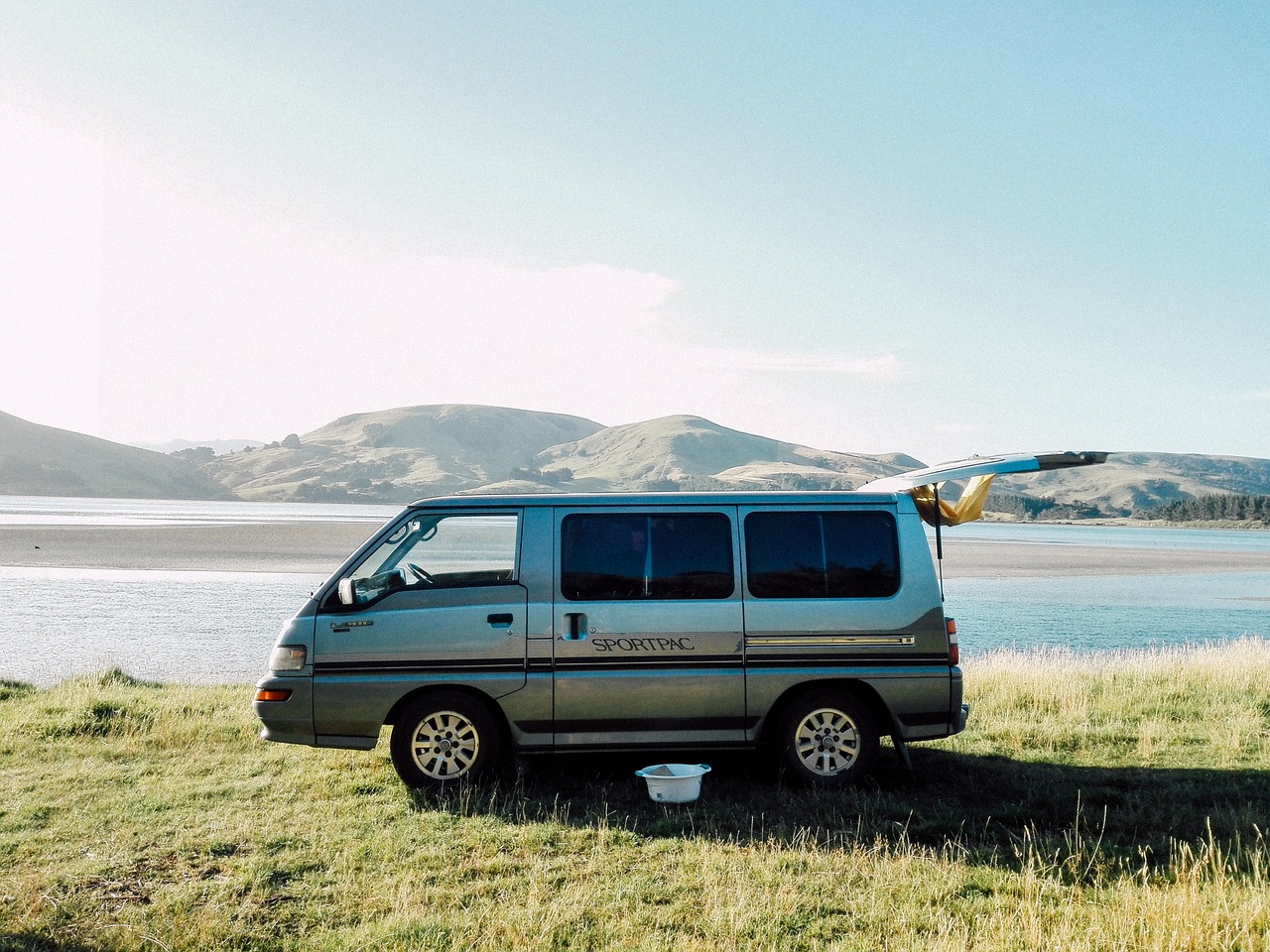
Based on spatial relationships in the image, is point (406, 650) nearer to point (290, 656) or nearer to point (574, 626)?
point (290, 656)

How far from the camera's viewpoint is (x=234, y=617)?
24.7 metres

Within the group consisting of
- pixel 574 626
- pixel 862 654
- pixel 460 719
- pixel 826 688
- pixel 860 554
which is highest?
pixel 860 554

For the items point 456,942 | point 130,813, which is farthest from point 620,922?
point 130,813

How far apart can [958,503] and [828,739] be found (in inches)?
95.6

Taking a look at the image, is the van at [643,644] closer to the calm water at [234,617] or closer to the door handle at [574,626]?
the door handle at [574,626]

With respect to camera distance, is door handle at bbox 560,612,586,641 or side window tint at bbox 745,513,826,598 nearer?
door handle at bbox 560,612,586,641

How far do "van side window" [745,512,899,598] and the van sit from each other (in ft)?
0.04

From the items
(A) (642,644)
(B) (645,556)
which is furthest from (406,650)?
(B) (645,556)

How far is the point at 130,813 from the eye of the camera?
274 inches

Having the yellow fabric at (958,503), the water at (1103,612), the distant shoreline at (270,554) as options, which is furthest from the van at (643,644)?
the distant shoreline at (270,554)

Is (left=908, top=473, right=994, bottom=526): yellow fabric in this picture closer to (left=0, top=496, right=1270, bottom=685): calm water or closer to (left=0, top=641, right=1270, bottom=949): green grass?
(left=0, top=641, right=1270, bottom=949): green grass

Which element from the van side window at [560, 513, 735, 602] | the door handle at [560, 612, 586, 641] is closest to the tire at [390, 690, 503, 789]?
the door handle at [560, 612, 586, 641]

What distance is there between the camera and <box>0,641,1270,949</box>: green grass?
16.0 feet

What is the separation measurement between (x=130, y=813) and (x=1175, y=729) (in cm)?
971
